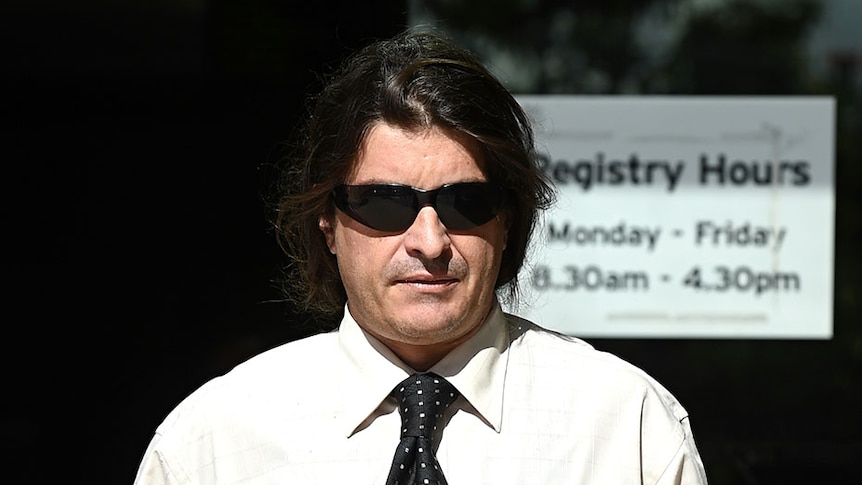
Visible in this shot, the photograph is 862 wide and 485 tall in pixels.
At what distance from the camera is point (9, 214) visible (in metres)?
4.41

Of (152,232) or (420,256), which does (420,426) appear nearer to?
(420,256)

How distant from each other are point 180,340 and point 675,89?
1824mm

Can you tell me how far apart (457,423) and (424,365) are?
0.13 meters

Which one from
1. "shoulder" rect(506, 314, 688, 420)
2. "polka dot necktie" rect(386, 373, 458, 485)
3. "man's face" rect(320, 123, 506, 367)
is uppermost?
"man's face" rect(320, 123, 506, 367)

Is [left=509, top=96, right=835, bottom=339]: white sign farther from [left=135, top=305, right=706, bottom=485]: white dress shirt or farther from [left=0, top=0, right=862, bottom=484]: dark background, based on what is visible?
[left=135, top=305, right=706, bottom=485]: white dress shirt

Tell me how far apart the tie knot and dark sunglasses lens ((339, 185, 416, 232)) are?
0.26 m

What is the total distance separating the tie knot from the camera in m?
2.14

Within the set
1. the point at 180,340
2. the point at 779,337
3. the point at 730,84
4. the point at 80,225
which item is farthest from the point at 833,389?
the point at 80,225

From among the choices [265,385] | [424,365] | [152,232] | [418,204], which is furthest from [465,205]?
[152,232]

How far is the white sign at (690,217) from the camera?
4176 millimetres

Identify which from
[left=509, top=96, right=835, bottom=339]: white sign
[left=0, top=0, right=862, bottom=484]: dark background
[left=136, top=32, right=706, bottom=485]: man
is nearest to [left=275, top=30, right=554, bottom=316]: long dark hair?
[left=136, top=32, right=706, bottom=485]: man

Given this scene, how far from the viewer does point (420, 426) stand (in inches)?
84.1

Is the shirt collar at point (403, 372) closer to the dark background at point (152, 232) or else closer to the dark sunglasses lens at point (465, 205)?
the dark sunglasses lens at point (465, 205)

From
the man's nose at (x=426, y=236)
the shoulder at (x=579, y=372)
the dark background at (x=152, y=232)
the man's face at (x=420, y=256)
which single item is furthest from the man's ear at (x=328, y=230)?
the dark background at (x=152, y=232)
